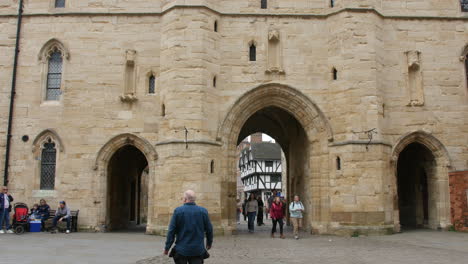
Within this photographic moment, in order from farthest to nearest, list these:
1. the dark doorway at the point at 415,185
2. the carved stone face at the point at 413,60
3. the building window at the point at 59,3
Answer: the building window at the point at 59,3, the dark doorway at the point at 415,185, the carved stone face at the point at 413,60

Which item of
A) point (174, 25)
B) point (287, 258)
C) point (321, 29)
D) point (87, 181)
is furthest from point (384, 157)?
point (87, 181)

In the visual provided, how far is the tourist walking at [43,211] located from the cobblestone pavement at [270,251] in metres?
3.31

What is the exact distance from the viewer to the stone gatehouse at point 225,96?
14891mm

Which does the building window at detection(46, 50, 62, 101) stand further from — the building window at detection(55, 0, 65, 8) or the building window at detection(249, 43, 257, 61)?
the building window at detection(249, 43, 257, 61)

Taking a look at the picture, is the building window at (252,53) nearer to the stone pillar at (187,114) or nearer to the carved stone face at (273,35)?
the carved stone face at (273,35)

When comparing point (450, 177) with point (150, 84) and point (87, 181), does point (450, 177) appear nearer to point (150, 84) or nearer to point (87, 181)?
point (150, 84)

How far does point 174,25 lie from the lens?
15.6 metres

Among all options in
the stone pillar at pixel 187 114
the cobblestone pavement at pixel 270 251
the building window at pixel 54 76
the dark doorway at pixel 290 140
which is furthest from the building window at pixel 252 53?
the building window at pixel 54 76

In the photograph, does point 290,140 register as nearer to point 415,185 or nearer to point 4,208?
point 415,185

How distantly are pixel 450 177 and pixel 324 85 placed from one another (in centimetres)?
527

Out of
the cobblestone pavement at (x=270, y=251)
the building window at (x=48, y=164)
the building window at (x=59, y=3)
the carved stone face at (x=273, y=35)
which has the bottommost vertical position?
the cobblestone pavement at (x=270, y=251)

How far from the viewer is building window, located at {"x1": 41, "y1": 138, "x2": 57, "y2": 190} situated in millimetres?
16125

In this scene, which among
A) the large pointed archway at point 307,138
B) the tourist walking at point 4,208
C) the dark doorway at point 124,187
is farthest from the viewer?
the dark doorway at point 124,187

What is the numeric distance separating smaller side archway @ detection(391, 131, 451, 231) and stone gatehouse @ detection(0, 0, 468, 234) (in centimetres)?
7
